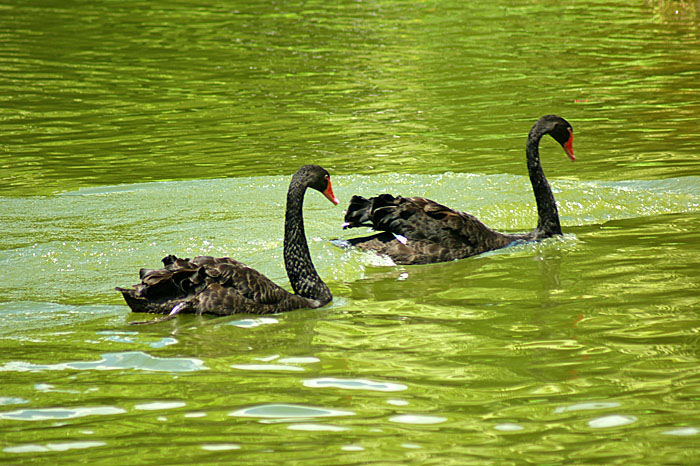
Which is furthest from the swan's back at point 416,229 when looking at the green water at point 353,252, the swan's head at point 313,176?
the swan's head at point 313,176

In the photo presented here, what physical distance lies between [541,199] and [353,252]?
1942 millimetres

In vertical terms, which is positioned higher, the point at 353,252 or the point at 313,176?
the point at 313,176

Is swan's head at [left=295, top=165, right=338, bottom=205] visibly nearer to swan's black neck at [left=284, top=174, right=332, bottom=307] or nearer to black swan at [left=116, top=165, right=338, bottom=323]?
swan's black neck at [left=284, top=174, right=332, bottom=307]

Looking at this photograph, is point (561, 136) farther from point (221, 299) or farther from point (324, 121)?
point (324, 121)

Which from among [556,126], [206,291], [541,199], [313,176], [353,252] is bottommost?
[353,252]

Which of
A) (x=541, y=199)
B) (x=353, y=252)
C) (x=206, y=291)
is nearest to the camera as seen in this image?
(x=206, y=291)

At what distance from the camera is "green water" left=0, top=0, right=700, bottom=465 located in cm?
460

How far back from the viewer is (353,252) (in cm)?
870

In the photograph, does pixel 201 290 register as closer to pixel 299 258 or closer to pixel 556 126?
pixel 299 258

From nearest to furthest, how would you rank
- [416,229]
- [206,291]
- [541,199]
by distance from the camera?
[206,291] → [416,229] → [541,199]

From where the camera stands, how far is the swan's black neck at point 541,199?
8.94 m

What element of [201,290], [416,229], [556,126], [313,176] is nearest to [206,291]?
[201,290]

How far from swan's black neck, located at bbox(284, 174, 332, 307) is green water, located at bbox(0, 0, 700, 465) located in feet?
0.71

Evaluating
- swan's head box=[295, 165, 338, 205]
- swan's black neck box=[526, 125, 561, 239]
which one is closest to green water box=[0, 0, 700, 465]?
swan's black neck box=[526, 125, 561, 239]
